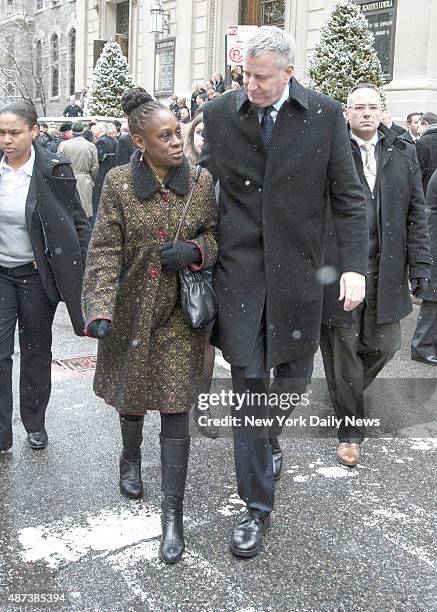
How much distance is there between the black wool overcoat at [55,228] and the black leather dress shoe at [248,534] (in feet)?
5.12

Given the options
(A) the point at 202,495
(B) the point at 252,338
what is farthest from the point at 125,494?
(B) the point at 252,338

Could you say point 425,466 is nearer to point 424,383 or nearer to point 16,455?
point 424,383

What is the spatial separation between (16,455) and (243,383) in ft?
5.87

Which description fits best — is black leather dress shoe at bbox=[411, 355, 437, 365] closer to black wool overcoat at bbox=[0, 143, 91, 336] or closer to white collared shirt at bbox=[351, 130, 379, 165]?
white collared shirt at bbox=[351, 130, 379, 165]

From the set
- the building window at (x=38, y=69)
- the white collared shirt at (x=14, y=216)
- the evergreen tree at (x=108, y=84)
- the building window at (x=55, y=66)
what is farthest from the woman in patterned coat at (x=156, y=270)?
the building window at (x=38, y=69)

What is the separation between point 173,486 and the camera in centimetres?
363

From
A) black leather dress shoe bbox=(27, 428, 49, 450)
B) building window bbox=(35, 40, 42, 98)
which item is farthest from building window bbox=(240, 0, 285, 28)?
black leather dress shoe bbox=(27, 428, 49, 450)

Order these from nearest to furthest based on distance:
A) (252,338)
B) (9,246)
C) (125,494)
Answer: (252,338)
(125,494)
(9,246)

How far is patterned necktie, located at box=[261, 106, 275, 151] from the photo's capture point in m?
3.56

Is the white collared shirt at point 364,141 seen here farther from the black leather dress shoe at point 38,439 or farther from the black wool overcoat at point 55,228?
the black leather dress shoe at point 38,439

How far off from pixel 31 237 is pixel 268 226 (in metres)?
1.64

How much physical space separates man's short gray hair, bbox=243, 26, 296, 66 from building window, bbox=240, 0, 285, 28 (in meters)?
20.6

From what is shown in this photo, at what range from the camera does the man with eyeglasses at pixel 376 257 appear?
4.85 meters

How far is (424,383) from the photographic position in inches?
260
